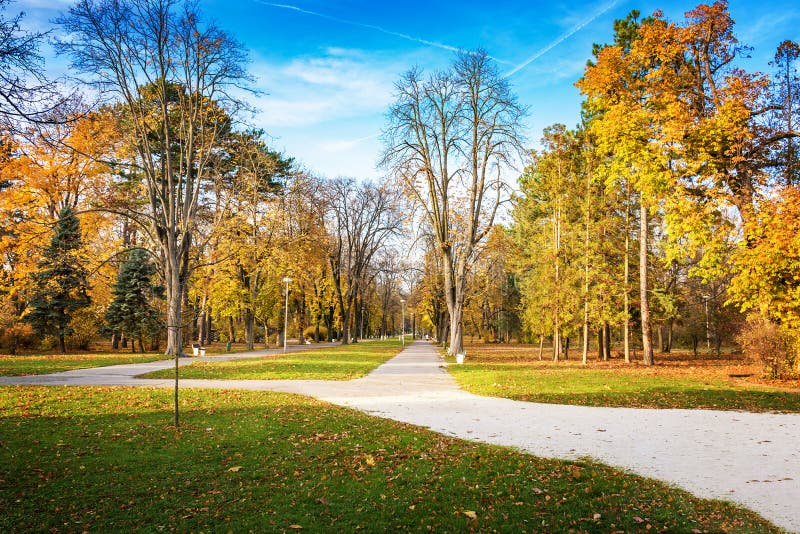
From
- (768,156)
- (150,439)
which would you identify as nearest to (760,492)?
(150,439)

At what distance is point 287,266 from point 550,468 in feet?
103

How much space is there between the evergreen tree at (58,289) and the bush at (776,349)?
3122 centimetres

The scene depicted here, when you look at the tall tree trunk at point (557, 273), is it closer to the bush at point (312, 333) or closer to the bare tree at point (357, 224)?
the bare tree at point (357, 224)

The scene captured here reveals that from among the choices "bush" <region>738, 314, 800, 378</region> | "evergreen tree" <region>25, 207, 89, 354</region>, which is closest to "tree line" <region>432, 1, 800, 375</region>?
"bush" <region>738, 314, 800, 378</region>

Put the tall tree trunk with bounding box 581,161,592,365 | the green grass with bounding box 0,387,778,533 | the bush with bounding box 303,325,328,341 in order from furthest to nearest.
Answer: the bush with bounding box 303,325,328,341 < the tall tree trunk with bounding box 581,161,592,365 < the green grass with bounding box 0,387,778,533

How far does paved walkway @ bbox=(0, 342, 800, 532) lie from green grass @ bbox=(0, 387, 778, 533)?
56cm

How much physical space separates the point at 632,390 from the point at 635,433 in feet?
18.8

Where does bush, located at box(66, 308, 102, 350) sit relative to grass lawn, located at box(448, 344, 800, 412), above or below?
above

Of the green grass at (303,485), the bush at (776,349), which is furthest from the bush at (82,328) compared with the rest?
the bush at (776,349)

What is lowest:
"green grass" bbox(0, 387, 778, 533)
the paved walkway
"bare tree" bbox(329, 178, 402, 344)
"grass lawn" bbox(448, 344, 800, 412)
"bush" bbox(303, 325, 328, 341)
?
"bush" bbox(303, 325, 328, 341)

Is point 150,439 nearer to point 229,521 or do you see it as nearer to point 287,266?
point 229,521

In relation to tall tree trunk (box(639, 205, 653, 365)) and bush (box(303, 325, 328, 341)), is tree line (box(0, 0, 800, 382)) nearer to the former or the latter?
tall tree trunk (box(639, 205, 653, 365))

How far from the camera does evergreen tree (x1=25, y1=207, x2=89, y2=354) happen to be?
27.1 m

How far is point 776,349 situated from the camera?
15.6 metres
